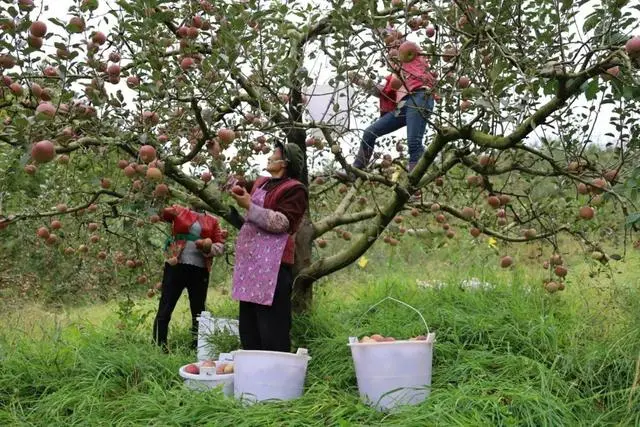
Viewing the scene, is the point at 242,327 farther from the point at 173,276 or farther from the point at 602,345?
the point at 602,345

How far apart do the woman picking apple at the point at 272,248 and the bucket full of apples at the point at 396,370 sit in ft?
1.83

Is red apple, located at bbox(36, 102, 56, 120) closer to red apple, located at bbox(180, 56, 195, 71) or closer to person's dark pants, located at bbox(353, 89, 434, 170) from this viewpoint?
red apple, located at bbox(180, 56, 195, 71)

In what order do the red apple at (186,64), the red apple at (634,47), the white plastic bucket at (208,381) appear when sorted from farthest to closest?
the white plastic bucket at (208,381), the red apple at (186,64), the red apple at (634,47)

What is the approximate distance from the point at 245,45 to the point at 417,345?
4.56 ft

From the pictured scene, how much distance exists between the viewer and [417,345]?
108 inches

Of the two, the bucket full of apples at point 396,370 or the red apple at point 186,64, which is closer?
the bucket full of apples at point 396,370

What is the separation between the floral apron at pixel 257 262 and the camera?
3162mm

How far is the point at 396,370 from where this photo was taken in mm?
2746

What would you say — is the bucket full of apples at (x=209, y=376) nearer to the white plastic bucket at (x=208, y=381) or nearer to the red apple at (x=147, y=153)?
the white plastic bucket at (x=208, y=381)

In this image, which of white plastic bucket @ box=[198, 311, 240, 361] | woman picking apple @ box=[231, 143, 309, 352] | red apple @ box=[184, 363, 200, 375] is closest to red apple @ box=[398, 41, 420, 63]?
woman picking apple @ box=[231, 143, 309, 352]

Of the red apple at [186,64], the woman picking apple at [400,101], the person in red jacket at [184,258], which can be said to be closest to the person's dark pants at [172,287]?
the person in red jacket at [184,258]

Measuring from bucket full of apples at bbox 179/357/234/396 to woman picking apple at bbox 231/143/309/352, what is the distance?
22cm

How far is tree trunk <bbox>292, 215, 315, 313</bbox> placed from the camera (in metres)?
3.95

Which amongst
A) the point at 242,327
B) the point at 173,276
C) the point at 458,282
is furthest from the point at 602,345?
the point at 173,276
